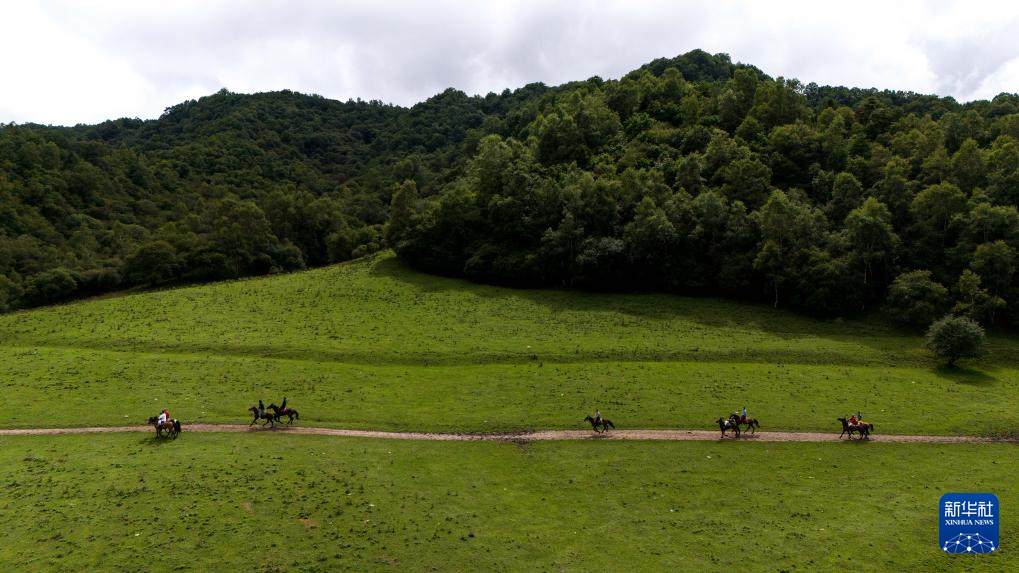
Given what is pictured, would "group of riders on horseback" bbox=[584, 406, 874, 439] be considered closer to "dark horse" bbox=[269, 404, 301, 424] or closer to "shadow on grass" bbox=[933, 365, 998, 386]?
"shadow on grass" bbox=[933, 365, 998, 386]

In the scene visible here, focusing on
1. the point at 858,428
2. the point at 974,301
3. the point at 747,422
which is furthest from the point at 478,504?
the point at 974,301

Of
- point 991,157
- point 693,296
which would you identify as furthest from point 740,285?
point 991,157

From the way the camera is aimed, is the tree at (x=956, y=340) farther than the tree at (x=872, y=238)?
No

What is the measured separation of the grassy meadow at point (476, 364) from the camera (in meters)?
42.6

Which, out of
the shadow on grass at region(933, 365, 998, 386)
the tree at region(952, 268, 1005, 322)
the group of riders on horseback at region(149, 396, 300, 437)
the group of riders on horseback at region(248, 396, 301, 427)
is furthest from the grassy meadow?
the tree at region(952, 268, 1005, 322)

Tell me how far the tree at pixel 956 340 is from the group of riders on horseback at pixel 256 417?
52.7 m

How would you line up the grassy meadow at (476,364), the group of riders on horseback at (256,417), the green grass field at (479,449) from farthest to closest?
the grassy meadow at (476,364) → the group of riders on horseback at (256,417) → the green grass field at (479,449)

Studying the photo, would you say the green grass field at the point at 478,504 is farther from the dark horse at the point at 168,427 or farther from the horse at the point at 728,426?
the horse at the point at 728,426

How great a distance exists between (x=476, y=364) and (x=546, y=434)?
15.0 metres

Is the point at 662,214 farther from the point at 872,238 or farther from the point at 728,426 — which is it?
the point at 728,426

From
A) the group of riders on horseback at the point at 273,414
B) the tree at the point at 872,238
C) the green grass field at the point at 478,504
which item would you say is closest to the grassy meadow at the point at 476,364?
the group of riders on horseback at the point at 273,414

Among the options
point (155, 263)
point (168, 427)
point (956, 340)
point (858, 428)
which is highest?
point (155, 263)
